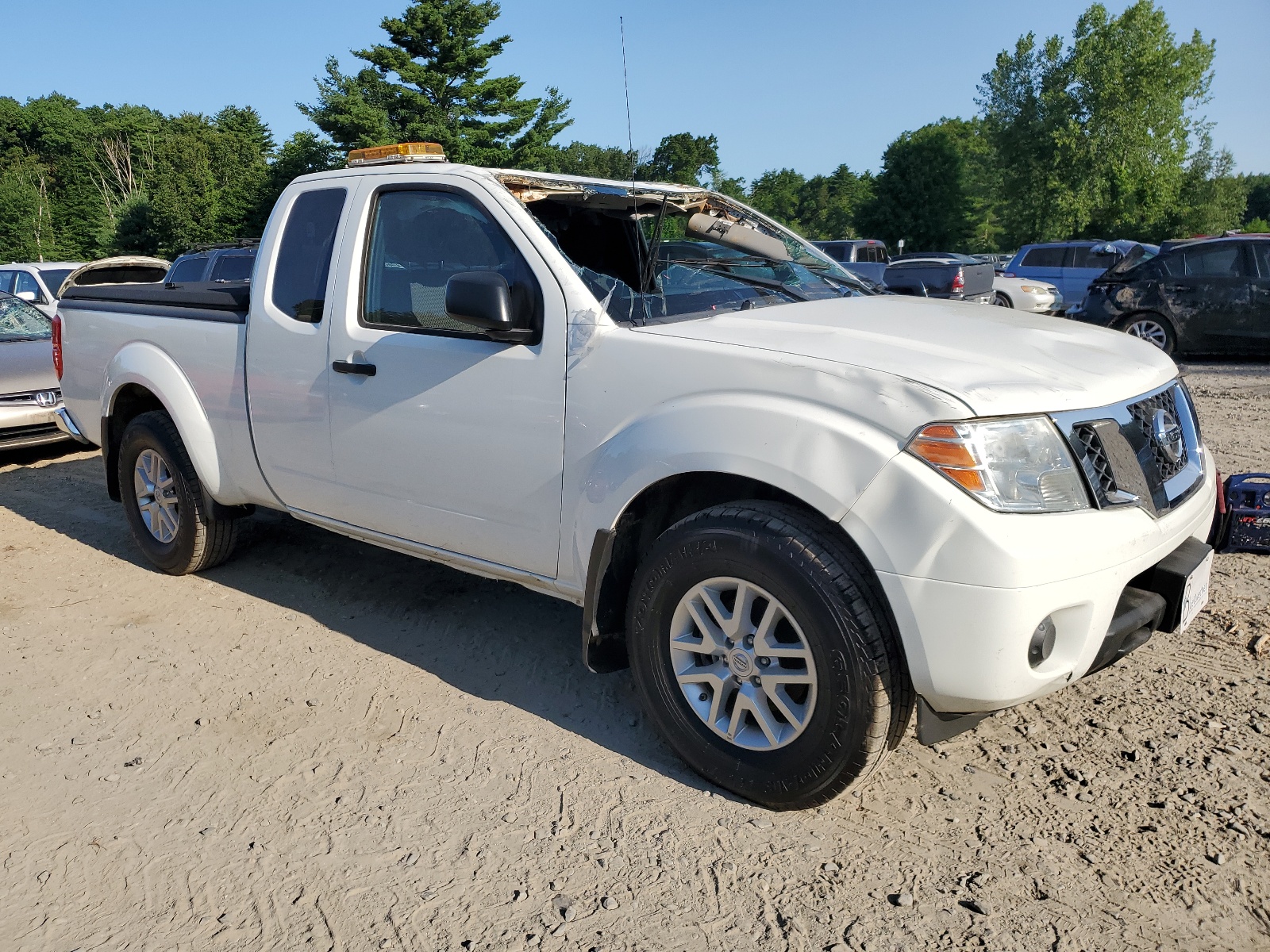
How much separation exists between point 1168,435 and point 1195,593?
493 mm

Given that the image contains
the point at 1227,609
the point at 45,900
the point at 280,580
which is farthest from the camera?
the point at 280,580

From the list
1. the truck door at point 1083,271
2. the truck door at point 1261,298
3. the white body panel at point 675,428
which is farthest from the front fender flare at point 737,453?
the truck door at point 1083,271

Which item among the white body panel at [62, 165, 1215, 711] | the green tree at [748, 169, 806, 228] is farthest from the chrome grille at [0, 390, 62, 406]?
the green tree at [748, 169, 806, 228]

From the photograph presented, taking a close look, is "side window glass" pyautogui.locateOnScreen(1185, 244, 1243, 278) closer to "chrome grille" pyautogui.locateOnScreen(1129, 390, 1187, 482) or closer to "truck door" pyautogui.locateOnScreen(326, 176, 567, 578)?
"chrome grille" pyautogui.locateOnScreen(1129, 390, 1187, 482)

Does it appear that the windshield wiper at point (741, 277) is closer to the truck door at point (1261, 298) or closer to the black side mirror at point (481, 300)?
the black side mirror at point (481, 300)

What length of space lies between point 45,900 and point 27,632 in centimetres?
229

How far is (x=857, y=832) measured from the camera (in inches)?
112

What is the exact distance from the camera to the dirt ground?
248cm

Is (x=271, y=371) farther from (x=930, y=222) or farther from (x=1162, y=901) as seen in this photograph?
(x=930, y=222)

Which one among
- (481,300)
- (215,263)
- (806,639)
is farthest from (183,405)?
(215,263)

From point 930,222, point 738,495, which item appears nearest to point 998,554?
point 738,495

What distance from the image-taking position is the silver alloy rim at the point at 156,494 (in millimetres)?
5082

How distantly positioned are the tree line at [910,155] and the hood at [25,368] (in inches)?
930

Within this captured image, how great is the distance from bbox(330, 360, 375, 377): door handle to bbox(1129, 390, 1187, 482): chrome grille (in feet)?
8.66
